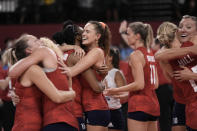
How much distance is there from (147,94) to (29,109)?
162 cm

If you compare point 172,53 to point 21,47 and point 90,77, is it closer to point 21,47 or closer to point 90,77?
point 90,77

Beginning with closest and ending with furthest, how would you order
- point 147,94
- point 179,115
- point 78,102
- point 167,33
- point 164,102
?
point 78,102 < point 147,94 < point 167,33 < point 179,115 < point 164,102

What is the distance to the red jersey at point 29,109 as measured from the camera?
3.66 m

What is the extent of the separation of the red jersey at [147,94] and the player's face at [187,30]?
43 cm

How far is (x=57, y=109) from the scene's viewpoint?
3652 millimetres

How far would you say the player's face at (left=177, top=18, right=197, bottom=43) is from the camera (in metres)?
4.67

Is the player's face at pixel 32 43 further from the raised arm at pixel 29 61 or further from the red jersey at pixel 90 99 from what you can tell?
the red jersey at pixel 90 99

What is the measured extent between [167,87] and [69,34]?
394cm

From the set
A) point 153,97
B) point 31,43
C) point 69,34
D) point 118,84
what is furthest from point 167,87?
point 31,43

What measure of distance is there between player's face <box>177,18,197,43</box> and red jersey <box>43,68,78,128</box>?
1.64 m

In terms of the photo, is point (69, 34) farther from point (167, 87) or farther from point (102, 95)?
point (167, 87)

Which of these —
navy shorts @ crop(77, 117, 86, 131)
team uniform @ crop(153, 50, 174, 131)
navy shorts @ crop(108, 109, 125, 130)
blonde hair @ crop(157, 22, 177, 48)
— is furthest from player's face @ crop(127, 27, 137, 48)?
team uniform @ crop(153, 50, 174, 131)

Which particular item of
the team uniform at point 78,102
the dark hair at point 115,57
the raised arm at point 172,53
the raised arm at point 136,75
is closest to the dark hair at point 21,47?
the team uniform at point 78,102

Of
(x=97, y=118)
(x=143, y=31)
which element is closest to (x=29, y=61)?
(x=97, y=118)
